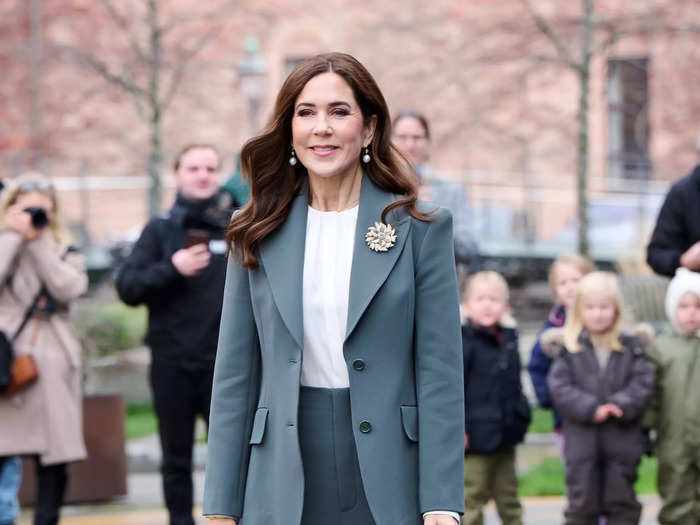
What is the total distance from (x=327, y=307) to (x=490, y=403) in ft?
11.0

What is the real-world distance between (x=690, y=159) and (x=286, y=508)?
22657 millimetres

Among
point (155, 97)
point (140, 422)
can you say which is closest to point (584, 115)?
point (155, 97)

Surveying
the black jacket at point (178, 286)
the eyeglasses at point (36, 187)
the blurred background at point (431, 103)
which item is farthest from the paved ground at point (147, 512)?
the blurred background at point (431, 103)

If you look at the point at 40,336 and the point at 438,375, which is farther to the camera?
the point at 40,336

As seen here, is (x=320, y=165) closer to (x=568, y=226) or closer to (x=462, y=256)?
(x=462, y=256)

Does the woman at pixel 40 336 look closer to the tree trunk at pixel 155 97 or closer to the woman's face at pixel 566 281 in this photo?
the woman's face at pixel 566 281

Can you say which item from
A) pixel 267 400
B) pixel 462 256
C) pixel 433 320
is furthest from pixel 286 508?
pixel 462 256

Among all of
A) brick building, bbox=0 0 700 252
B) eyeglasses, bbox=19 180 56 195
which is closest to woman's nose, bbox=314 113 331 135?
eyeglasses, bbox=19 180 56 195

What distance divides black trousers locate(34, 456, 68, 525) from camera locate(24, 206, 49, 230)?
4.14ft

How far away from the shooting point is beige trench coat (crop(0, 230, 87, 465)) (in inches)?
289

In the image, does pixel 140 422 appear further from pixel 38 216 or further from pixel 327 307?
pixel 327 307

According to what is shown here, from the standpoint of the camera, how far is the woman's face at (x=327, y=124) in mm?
3867

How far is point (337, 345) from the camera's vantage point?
12.6ft

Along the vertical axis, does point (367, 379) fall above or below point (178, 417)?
above
